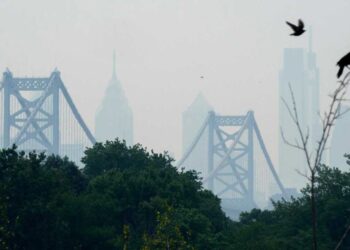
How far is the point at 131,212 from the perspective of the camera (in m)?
51.1

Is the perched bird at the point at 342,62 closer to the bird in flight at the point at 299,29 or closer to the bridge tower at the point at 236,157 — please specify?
the bird in flight at the point at 299,29

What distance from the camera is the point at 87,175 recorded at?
218 ft

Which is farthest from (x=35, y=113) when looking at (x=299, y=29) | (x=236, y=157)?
(x=299, y=29)

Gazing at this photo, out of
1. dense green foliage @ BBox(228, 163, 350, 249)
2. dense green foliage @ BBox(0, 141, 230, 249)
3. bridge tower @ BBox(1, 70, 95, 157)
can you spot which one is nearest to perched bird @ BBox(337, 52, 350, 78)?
dense green foliage @ BBox(0, 141, 230, 249)

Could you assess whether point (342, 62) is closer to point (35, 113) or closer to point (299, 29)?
point (299, 29)

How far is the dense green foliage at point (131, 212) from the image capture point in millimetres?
40562

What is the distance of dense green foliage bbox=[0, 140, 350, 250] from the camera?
40.6 metres

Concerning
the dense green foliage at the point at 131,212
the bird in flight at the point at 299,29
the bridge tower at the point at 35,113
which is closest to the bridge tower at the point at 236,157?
the bridge tower at the point at 35,113

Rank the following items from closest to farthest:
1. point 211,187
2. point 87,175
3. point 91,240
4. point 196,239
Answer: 1. point 91,240
2. point 196,239
3. point 87,175
4. point 211,187

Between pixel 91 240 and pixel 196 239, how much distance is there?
4.49m

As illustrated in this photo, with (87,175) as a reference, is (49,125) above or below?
above

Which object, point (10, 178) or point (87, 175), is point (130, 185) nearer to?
point (10, 178)

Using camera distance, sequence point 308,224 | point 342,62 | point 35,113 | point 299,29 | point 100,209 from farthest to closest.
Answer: point 35,113 < point 308,224 < point 100,209 < point 299,29 < point 342,62

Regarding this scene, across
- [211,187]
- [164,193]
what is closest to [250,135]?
[211,187]
